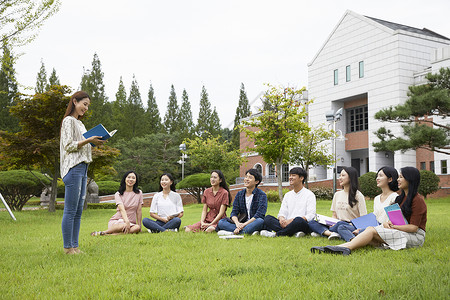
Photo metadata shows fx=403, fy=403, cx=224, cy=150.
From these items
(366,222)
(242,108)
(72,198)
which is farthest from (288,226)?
(242,108)

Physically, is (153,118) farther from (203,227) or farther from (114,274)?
(114,274)

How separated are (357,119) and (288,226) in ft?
77.9

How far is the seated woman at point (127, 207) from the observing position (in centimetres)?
715

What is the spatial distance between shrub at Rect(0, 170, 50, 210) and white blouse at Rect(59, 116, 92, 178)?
36.5 feet

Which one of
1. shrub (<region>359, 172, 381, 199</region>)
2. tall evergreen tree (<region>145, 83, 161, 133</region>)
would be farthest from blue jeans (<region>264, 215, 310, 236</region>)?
tall evergreen tree (<region>145, 83, 161, 133</region>)

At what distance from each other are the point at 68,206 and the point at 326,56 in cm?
2795

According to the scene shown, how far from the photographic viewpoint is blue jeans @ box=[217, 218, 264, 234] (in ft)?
22.6

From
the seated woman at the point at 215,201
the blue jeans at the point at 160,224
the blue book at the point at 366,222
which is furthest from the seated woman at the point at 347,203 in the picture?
the blue jeans at the point at 160,224

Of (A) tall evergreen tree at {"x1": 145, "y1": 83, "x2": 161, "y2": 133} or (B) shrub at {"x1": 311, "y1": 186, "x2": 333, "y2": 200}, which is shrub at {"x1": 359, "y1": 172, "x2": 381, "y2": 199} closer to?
(B) shrub at {"x1": 311, "y1": 186, "x2": 333, "y2": 200}

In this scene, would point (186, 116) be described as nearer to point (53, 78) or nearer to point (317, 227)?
point (53, 78)

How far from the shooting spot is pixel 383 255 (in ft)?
15.0

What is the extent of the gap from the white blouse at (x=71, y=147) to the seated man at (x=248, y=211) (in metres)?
3.08

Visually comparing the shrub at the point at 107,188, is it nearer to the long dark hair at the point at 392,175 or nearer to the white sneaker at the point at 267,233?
the white sneaker at the point at 267,233

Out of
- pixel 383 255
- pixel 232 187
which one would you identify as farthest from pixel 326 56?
pixel 383 255
